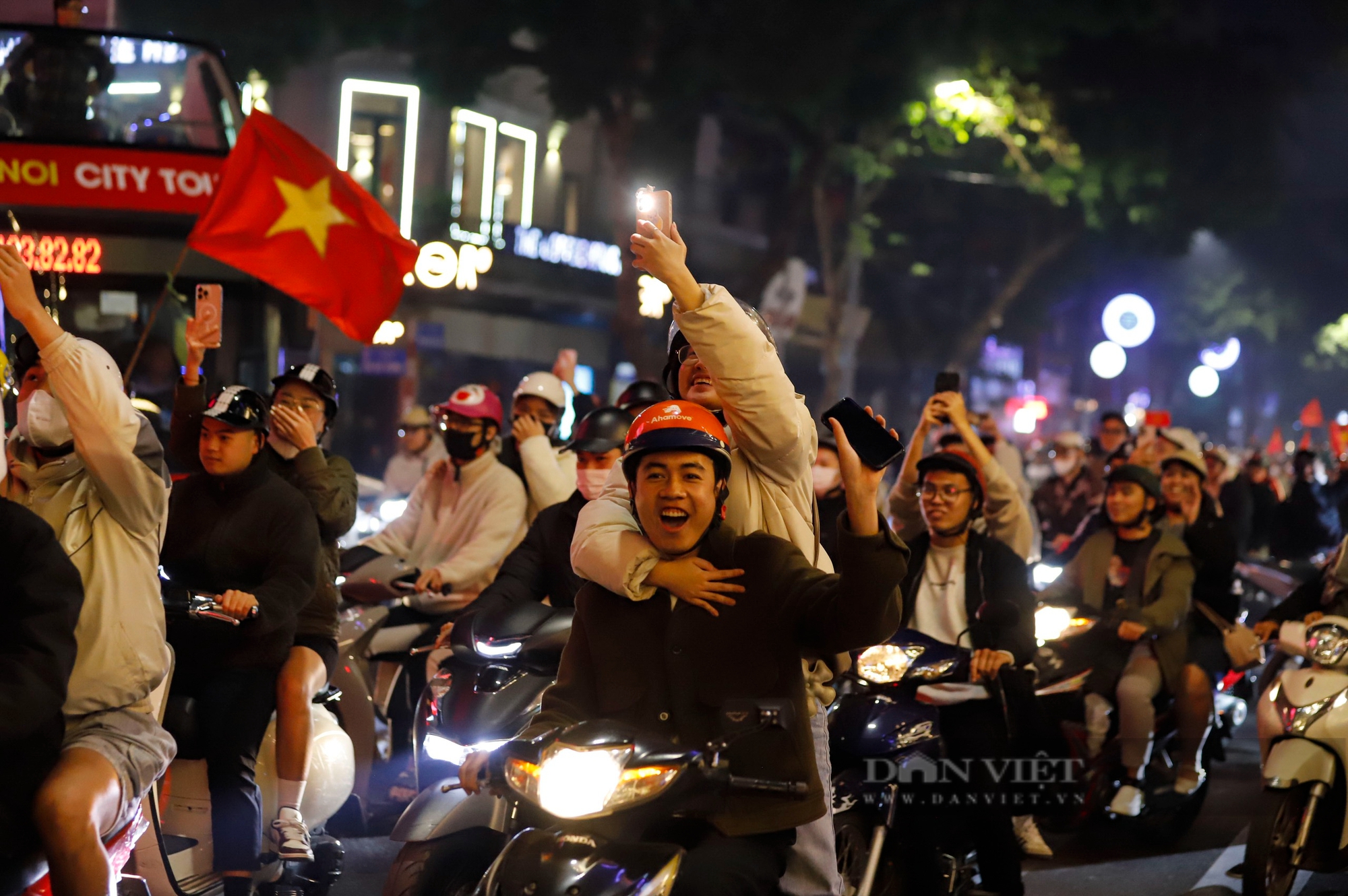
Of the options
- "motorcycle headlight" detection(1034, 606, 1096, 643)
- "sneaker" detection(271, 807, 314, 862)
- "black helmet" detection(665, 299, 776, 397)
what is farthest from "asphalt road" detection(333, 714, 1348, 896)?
"black helmet" detection(665, 299, 776, 397)

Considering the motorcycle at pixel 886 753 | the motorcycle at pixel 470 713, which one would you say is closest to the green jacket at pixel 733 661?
the motorcycle at pixel 470 713

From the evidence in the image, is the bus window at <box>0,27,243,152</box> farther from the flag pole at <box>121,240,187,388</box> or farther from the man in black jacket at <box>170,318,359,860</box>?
the man in black jacket at <box>170,318,359,860</box>

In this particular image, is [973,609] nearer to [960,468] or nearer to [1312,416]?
[960,468]

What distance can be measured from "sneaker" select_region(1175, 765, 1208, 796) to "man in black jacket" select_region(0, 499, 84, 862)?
5.77 metres

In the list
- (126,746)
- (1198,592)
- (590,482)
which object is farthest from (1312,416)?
(126,746)

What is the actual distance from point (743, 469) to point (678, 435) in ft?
1.70

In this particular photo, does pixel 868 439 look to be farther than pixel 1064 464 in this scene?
No

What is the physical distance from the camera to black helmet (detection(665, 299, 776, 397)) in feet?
12.8

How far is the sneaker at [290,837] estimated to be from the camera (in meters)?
5.69

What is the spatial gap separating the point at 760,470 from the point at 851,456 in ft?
2.42

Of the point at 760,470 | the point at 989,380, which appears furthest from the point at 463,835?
the point at 989,380

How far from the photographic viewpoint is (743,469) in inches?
155

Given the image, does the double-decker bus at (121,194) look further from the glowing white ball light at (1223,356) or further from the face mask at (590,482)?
the glowing white ball light at (1223,356)

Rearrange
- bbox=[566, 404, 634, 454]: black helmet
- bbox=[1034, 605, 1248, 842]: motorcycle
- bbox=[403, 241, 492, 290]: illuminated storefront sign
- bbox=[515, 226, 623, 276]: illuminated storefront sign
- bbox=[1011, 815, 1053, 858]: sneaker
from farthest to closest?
bbox=[515, 226, 623, 276]: illuminated storefront sign < bbox=[403, 241, 492, 290]: illuminated storefront sign < bbox=[1034, 605, 1248, 842]: motorcycle < bbox=[1011, 815, 1053, 858]: sneaker < bbox=[566, 404, 634, 454]: black helmet
